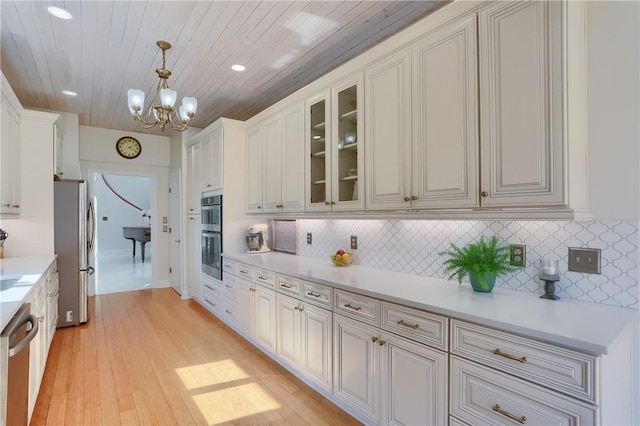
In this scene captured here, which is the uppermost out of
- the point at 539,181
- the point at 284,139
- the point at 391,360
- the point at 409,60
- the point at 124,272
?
the point at 409,60

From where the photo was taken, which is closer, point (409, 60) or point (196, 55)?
point (409, 60)

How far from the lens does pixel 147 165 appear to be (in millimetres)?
5797

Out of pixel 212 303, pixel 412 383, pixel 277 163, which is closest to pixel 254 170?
pixel 277 163

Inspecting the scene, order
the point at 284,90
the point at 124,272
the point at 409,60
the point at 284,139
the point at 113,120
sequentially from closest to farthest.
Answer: the point at 409,60
the point at 284,139
the point at 284,90
the point at 113,120
the point at 124,272

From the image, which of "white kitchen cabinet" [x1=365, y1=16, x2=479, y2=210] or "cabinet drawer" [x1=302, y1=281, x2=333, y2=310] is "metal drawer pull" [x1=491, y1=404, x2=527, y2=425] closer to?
"white kitchen cabinet" [x1=365, y1=16, x2=479, y2=210]

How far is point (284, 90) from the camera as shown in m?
3.77

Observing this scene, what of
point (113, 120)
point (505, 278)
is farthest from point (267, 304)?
point (113, 120)

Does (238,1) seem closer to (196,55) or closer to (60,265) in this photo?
(196,55)

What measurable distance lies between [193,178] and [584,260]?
4.70 metres

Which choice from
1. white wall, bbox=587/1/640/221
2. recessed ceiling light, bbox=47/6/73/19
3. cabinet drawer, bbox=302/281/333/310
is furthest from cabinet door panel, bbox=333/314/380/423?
recessed ceiling light, bbox=47/6/73/19

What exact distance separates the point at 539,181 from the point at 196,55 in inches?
109

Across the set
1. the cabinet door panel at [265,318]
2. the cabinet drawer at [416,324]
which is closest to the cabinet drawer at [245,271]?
the cabinet door panel at [265,318]

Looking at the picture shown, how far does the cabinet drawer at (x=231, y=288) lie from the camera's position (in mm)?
3592

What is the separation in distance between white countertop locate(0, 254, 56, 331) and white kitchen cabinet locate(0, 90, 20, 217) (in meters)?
0.46
